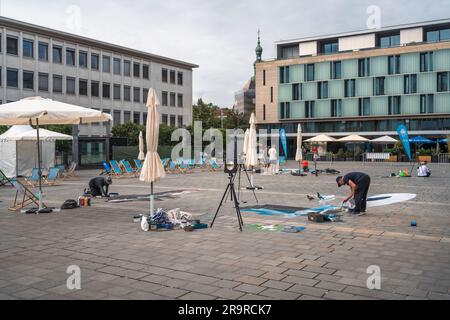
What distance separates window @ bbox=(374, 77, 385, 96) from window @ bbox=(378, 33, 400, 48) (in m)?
4.53

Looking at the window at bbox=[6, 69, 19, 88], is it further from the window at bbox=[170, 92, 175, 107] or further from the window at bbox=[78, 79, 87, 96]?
the window at bbox=[170, 92, 175, 107]

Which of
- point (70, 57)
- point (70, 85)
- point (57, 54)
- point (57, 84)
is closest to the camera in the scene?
point (57, 54)

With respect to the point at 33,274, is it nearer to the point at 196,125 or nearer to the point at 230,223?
the point at 230,223

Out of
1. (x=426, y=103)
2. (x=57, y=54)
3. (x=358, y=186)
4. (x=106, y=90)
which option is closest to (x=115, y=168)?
(x=358, y=186)

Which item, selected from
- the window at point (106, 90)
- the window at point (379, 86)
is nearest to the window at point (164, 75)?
the window at point (106, 90)

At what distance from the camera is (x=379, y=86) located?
57.6m

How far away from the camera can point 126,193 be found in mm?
15242

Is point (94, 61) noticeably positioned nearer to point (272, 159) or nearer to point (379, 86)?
point (379, 86)

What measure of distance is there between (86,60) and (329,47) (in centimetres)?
3326

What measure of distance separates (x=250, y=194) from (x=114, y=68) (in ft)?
156

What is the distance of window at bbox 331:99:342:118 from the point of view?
2361 inches

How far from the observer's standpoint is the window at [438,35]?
56125 mm

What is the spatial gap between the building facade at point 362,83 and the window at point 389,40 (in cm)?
13

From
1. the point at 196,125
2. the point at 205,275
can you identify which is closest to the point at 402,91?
the point at 196,125
